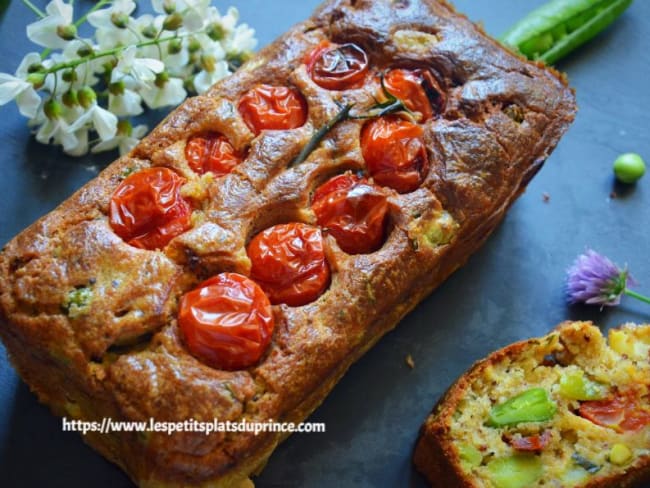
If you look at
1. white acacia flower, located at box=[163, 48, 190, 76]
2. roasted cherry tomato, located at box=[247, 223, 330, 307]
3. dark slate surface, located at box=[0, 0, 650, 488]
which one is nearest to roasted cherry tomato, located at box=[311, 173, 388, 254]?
roasted cherry tomato, located at box=[247, 223, 330, 307]

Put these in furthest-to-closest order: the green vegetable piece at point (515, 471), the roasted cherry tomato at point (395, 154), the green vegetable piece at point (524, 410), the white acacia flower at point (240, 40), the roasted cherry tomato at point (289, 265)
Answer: the white acacia flower at point (240, 40), the roasted cherry tomato at point (395, 154), the green vegetable piece at point (524, 410), the green vegetable piece at point (515, 471), the roasted cherry tomato at point (289, 265)

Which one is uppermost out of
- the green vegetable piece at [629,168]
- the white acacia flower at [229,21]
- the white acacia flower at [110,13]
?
the white acacia flower at [110,13]

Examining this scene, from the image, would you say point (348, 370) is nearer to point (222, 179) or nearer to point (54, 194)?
point (222, 179)

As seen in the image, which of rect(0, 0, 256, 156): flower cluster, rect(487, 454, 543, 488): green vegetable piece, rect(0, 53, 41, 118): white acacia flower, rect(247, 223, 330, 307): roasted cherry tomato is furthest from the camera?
rect(0, 0, 256, 156): flower cluster

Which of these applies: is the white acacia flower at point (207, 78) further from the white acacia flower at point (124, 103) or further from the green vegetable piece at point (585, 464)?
the green vegetable piece at point (585, 464)

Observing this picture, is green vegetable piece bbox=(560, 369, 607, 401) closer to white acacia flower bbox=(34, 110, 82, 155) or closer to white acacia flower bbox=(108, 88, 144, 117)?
white acacia flower bbox=(108, 88, 144, 117)

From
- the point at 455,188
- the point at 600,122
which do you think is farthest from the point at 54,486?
the point at 600,122

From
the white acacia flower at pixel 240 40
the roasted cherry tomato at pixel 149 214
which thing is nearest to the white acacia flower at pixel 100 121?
the roasted cherry tomato at pixel 149 214
